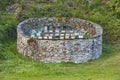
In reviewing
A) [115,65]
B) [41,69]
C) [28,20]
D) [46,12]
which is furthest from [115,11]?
[41,69]

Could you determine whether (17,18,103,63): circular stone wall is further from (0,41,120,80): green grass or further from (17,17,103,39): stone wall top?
(17,17,103,39): stone wall top

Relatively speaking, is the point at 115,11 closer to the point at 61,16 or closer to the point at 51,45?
the point at 61,16

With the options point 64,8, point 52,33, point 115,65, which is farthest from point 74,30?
point 115,65

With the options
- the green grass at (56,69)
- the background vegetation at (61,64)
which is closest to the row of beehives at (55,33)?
the background vegetation at (61,64)

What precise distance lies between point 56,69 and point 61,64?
4.60 feet

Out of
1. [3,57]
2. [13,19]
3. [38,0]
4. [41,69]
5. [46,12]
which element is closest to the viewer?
[41,69]

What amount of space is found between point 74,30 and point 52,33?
1.51 meters

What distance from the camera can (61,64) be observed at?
2117 cm

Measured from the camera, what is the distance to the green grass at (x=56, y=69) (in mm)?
18438

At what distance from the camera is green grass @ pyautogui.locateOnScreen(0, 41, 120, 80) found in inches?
726

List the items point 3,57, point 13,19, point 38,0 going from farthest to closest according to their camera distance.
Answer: point 38,0 → point 13,19 → point 3,57

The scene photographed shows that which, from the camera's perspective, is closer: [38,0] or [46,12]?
[46,12]

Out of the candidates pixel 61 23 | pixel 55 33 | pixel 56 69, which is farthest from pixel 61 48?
pixel 61 23

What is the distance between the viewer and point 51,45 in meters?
21.3
